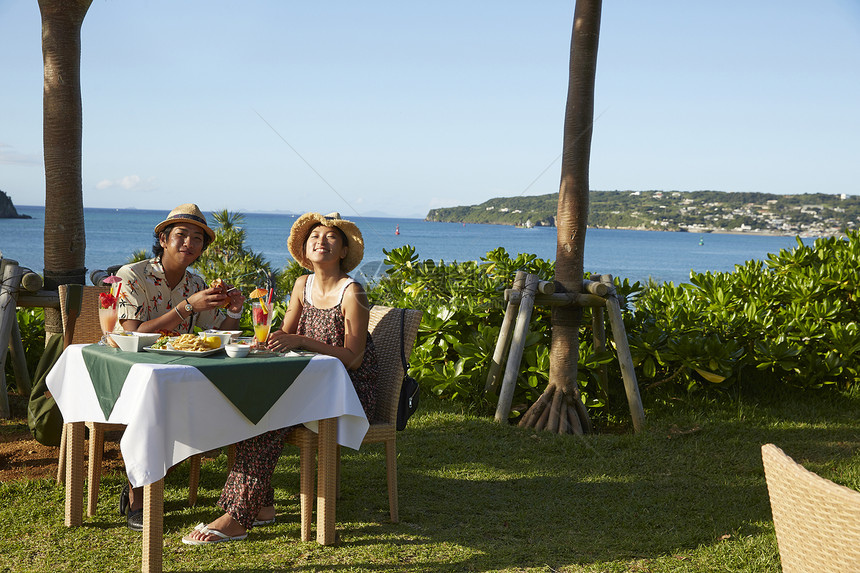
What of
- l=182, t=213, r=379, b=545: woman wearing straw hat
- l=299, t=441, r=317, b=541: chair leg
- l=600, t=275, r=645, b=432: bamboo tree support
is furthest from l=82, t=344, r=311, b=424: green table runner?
l=600, t=275, r=645, b=432: bamboo tree support

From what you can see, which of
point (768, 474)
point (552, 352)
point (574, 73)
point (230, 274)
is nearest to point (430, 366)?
point (552, 352)

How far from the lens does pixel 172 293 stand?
144 inches

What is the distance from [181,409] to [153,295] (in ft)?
3.28

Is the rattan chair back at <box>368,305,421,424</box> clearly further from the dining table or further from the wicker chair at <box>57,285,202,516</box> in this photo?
the wicker chair at <box>57,285,202,516</box>

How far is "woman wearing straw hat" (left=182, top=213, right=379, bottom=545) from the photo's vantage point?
3246 mm

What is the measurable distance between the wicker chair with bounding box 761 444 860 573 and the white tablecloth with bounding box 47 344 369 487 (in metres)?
1.83

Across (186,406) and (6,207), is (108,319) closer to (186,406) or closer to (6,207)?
(186,406)

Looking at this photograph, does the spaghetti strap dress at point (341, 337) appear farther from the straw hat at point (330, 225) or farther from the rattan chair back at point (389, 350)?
the straw hat at point (330, 225)

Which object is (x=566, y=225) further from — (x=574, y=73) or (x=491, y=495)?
(x=491, y=495)

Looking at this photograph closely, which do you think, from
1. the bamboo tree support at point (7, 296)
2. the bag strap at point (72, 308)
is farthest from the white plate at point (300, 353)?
the bamboo tree support at point (7, 296)

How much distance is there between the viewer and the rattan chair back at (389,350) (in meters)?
3.60

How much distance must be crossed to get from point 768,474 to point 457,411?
12.3ft

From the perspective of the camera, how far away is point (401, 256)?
668 cm

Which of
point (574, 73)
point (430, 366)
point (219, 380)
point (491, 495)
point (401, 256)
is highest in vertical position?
point (574, 73)
